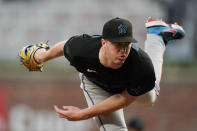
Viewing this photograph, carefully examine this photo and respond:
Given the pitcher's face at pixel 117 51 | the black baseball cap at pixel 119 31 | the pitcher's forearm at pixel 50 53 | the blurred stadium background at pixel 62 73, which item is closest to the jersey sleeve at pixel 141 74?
the pitcher's face at pixel 117 51

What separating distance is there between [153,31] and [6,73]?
584cm

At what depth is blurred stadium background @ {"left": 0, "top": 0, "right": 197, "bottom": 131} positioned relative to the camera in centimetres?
1047

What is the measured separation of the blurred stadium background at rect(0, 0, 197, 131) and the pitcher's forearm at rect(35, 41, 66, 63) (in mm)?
4933

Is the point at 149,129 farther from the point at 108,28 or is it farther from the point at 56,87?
the point at 108,28

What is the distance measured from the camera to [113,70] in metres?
4.74

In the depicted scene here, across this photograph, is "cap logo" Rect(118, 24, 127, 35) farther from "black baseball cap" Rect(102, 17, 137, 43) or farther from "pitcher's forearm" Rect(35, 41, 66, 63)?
"pitcher's forearm" Rect(35, 41, 66, 63)

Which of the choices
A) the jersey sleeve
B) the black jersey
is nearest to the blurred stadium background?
the black jersey

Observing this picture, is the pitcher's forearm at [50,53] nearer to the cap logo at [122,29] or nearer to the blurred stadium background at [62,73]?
the cap logo at [122,29]

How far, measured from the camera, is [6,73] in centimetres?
1088

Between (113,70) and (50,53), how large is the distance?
853 mm

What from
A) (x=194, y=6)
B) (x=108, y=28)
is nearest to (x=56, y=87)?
(x=194, y=6)

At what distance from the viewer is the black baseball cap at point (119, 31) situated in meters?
4.39

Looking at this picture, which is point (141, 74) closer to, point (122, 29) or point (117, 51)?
point (117, 51)

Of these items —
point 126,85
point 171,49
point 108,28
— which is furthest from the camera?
point 171,49
